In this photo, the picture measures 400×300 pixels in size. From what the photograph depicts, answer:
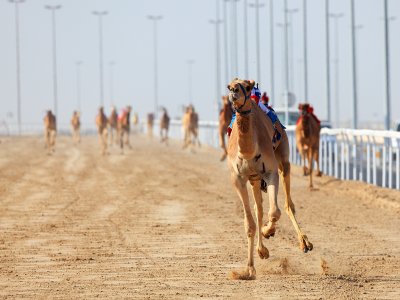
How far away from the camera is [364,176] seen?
2828 cm

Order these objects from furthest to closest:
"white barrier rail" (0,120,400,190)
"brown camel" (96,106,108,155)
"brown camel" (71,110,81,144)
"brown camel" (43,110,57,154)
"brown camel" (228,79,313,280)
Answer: "brown camel" (71,110,81,144)
"brown camel" (43,110,57,154)
"brown camel" (96,106,108,155)
"white barrier rail" (0,120,400,190)
"brown camel" (228,79,313,280)

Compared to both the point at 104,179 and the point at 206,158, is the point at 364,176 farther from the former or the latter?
the point at 206,158

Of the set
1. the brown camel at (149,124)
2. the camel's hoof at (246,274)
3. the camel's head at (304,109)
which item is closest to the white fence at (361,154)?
the camel's head at (304,109)

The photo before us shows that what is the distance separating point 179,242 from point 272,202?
10.9 feet

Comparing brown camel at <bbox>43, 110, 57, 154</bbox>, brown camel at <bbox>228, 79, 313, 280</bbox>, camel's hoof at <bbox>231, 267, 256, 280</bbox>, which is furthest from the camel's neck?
brown camel at <bbox>43, 110, 57, 154</bbox>

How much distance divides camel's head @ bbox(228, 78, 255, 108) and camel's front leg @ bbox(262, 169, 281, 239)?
3.28 ft

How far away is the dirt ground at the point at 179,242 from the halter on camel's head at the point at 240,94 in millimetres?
1510

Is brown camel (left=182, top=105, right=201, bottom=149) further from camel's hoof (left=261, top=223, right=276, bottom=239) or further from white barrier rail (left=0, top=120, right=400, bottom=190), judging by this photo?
camel's hoof (left=261, top=223, right=276, bottom=239)

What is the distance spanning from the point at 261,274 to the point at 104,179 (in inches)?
646

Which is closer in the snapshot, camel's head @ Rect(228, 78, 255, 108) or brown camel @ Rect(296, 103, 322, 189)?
camel's head @ Rect(228, 78, 255, 108)

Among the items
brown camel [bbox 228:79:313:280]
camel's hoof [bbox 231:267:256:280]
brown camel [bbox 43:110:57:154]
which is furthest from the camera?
brown camel [bbox 43:110:57:154]

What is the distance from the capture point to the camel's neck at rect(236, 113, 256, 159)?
446 inches

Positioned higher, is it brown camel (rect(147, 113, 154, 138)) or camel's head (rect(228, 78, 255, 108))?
camel's head (rect(228, 78, 255, 108))

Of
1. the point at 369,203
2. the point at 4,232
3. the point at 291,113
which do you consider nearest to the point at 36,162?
the point at 291,113
